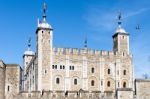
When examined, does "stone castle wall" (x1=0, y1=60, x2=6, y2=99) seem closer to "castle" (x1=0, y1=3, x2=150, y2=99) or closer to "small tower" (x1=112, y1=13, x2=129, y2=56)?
"castle" (x1=0, y1=3, x2=150, y2=99)

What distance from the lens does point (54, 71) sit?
6219 cm

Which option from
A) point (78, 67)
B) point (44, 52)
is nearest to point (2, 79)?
point (44, 52)

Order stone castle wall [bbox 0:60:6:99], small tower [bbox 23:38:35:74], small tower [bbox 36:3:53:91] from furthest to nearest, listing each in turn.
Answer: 1. small tower [bbox 23:38:35:74]
2. small tower [bbox 36:3:53:91]
3. stone castle wall [bbox 0:60:6:99]

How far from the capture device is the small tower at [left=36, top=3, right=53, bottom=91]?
60.7 meters

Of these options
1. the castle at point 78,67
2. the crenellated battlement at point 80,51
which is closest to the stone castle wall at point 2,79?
the castle at point 78,67

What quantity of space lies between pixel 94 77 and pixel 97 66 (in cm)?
176

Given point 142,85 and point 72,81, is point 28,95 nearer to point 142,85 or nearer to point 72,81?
point 142,85

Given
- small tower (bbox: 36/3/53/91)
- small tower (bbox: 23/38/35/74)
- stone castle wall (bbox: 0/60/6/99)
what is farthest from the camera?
small tower (bbox: 23/38/35/74)

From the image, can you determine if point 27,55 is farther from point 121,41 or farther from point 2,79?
point 2,79

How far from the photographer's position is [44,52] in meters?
61.8

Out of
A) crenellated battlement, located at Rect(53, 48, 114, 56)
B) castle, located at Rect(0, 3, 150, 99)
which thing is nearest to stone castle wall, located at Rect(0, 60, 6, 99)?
castle, located at Rect(0, 3, 150, 99)

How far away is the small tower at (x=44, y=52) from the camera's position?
6066 centimetres

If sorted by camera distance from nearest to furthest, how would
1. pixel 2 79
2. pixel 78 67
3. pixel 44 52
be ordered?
pixel 2 79, pixel 44 52, pixel 78 67

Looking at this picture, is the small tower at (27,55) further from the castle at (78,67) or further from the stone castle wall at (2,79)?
the stone castle wall at (2,79)
